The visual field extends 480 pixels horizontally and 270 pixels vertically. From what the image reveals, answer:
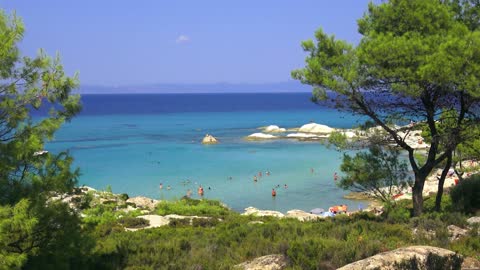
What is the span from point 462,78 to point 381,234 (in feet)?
14.7

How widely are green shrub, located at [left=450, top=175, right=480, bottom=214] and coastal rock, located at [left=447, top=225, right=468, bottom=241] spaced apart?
544 centimetres

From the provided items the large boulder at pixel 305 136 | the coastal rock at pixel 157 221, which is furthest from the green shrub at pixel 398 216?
the large boulder at pixel 305 136

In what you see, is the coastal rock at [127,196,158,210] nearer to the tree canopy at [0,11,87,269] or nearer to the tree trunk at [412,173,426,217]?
the tree trunk at [412,173,426,217]

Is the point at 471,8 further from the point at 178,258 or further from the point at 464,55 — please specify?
the point at 178,258

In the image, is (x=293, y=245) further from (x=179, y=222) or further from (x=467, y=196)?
(x=467, y=196)

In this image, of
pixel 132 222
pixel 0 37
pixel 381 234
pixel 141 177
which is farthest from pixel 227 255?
pixel 141 177

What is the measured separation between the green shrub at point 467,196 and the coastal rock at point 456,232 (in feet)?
17.8

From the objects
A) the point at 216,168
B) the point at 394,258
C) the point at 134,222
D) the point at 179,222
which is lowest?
the point at 216,168

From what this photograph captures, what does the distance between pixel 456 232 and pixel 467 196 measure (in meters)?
6.84

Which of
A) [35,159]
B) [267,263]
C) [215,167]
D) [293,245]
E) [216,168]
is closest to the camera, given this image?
[35,159]

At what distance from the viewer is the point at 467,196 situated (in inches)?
686

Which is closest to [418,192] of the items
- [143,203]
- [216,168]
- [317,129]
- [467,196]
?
[467,196]

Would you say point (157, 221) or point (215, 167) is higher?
point (157, 221)

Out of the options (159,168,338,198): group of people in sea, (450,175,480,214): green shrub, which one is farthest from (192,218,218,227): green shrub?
(159,168,338,198): group of people in sea
